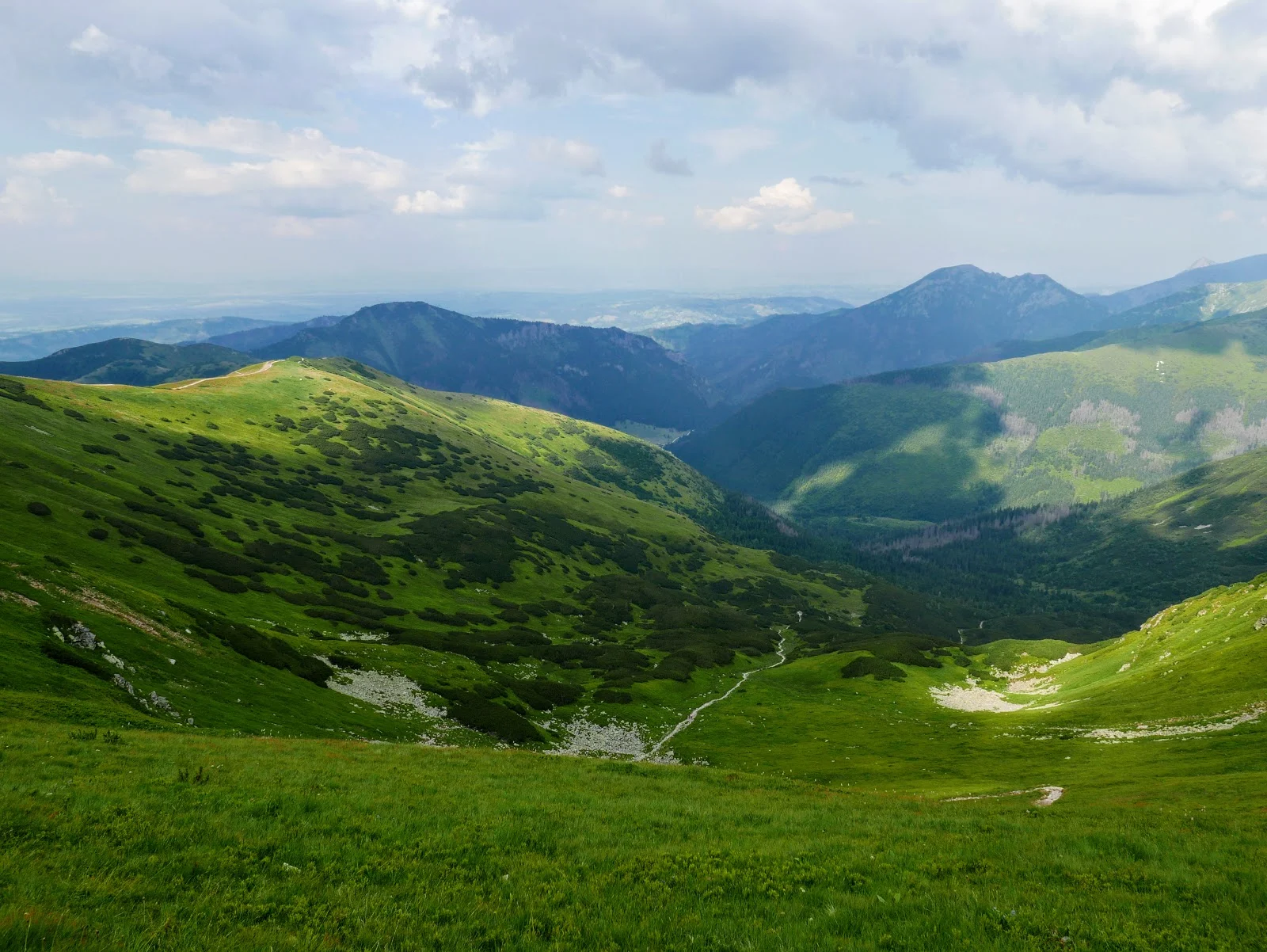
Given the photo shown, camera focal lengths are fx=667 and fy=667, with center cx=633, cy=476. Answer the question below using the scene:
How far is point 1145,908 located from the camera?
14.7 meters

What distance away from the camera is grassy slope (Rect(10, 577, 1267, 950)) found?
41.4ft

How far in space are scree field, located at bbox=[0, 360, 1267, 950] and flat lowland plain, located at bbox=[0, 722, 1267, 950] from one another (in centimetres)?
11

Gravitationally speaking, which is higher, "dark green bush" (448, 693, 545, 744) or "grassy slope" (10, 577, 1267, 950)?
"grassy slope" (10, 577, 1267, 950)

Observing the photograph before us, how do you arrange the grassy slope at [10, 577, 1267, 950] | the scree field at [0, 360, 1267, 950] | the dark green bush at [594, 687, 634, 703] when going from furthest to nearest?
the dark green bush at [594, 687, 634, 703], the scree field at [0, 360, 1267, 950], the grassy slope at [10, 577, 1267, 950]

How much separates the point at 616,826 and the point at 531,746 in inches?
1930

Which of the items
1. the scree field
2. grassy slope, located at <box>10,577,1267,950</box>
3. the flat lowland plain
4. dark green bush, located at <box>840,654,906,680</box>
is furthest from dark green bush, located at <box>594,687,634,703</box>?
the flat lowland plain

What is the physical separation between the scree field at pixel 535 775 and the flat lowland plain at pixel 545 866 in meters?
0.11

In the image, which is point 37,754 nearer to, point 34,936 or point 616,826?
point 34,936

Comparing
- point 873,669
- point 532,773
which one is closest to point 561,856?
point 532,773

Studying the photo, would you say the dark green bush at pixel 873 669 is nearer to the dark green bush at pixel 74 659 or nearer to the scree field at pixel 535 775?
the scree field at pixel 535 775

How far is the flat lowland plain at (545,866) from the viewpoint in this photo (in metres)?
12.5

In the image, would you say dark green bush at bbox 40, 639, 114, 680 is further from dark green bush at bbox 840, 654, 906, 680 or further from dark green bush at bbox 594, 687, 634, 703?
dark green bush at bbox 840, 654, 906, 680

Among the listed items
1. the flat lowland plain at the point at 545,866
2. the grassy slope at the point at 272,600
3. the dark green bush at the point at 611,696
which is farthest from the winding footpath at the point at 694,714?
→ the flat lowland plain at the point at 545,866

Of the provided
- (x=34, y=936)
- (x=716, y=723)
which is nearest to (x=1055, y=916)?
(x=34, y=936)
